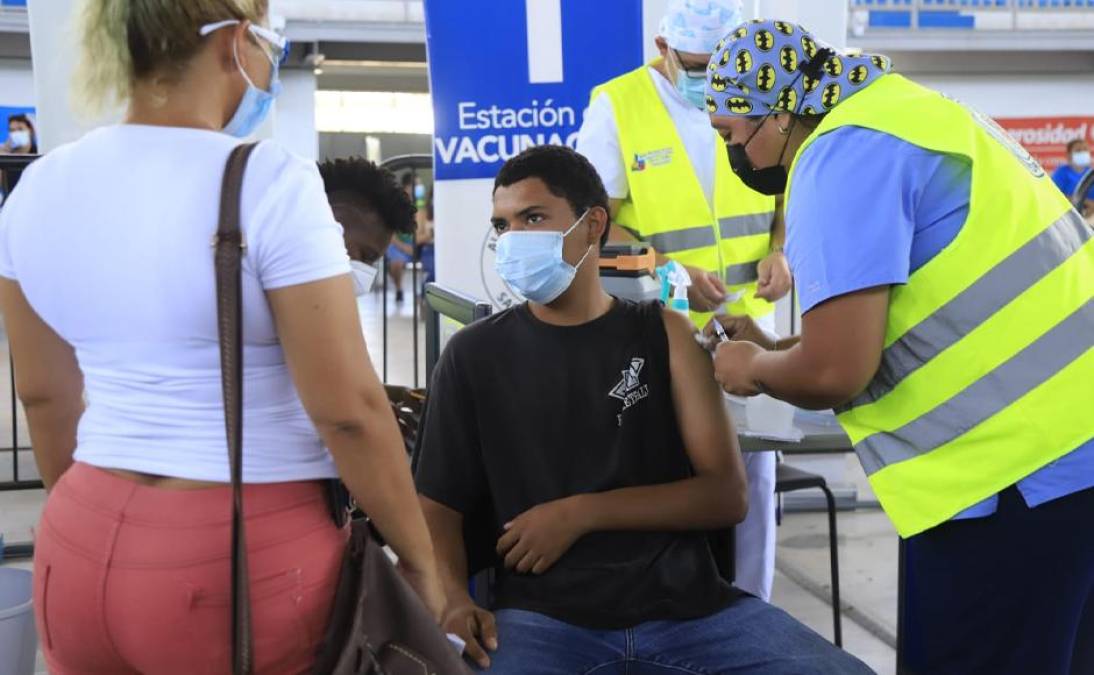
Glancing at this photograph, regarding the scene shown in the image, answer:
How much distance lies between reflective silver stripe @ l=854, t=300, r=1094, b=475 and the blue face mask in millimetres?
981

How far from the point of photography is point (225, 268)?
1190mm

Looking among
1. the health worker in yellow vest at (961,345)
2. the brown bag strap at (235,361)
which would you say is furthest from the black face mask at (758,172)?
the brown bag strap at (235,361)

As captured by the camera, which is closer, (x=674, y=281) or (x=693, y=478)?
(x=693, y=478)

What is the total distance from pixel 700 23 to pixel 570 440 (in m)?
1.26

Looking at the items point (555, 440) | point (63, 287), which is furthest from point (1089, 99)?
point (63, 287)

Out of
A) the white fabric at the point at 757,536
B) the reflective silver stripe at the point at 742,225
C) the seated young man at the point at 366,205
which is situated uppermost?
the seated young man at the point at 366,205

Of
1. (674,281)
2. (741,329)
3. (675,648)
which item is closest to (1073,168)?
(674,281)

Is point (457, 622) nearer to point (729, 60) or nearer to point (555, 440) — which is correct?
point (555, 440)

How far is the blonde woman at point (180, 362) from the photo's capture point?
A: 121cm

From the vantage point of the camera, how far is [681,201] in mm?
2988

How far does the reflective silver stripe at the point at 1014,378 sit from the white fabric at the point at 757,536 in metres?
1.32

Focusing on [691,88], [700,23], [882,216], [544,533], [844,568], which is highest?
[700,23]

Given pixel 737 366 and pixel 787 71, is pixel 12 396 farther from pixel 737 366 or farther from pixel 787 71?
pixel 787 71

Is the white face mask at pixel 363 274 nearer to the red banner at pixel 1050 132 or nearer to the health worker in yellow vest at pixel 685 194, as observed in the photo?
the health worker in yellow vest at pixel 685 194
